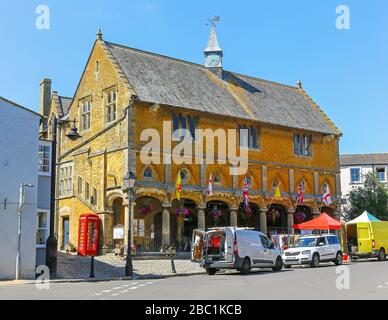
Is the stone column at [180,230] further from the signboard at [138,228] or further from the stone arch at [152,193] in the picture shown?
the signboard at [138,228]

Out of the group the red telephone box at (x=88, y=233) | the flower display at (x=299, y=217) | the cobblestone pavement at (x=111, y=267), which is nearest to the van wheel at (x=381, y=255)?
the flower display at (x=299, y=217)

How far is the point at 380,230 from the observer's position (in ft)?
119

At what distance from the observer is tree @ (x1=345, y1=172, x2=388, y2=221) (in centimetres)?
5209

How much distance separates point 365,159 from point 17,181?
50.3m

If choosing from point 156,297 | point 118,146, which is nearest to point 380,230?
point 118,146

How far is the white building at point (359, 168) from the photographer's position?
64.7m

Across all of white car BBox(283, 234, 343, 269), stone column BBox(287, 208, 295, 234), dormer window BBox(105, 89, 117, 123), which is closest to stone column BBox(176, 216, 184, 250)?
dormer window BBox(105, 89, 117, 123)

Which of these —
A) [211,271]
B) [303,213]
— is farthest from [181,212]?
[303,213]

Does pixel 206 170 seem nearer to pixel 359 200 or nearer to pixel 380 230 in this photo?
pixel 380 230

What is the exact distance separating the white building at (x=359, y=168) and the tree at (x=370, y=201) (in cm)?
1037

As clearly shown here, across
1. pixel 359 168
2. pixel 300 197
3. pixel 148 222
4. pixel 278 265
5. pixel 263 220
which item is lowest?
pixel 278 265

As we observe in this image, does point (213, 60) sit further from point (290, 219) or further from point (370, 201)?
point (370, 201)

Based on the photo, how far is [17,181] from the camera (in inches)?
908

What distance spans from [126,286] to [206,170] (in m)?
18.9
